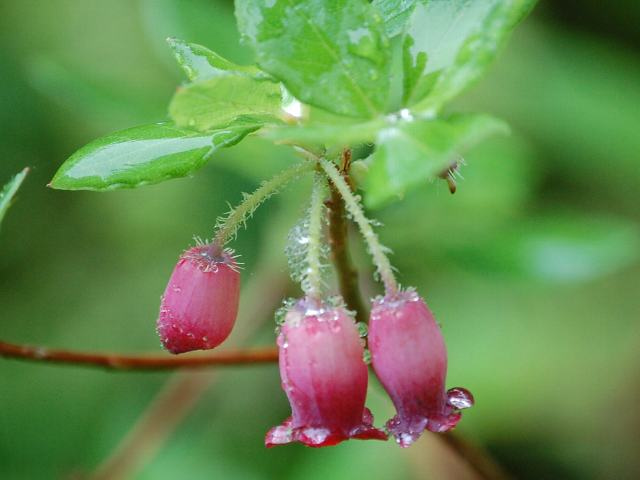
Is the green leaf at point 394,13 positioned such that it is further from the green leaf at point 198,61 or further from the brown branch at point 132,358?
the brown branch at point 132,358

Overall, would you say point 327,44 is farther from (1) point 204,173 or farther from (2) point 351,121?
(1) point 204,173

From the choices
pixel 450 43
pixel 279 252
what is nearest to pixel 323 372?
pixel 450 43

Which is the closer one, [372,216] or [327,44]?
[327,44]

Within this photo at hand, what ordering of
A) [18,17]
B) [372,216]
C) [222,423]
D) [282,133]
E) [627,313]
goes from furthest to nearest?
[18,17]
[627,313]
[222,423]
[372,216]
[282,133]

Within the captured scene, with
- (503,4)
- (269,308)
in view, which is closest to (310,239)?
(503,4)

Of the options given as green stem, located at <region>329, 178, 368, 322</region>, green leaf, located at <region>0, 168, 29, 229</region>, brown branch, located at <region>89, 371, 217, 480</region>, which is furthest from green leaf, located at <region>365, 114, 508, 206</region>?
brown branch, located at <region>89, 371, 217, 480</region>

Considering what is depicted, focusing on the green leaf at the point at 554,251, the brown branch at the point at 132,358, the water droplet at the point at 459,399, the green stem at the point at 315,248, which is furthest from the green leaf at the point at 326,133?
the green leaf at the point at 554,251
